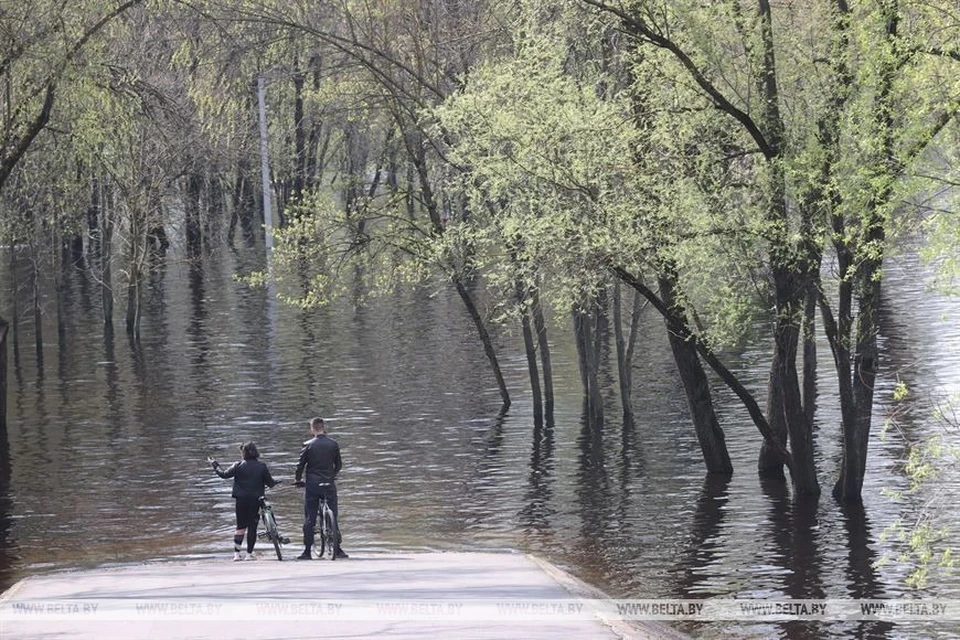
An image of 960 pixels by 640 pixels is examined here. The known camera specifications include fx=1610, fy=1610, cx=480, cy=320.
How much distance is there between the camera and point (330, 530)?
21.5m

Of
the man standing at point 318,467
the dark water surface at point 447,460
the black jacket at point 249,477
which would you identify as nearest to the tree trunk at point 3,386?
the dark water surface at point 447,460

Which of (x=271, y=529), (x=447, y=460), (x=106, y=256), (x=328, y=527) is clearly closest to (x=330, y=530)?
(x=328, y=527)

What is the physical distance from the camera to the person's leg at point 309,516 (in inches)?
832

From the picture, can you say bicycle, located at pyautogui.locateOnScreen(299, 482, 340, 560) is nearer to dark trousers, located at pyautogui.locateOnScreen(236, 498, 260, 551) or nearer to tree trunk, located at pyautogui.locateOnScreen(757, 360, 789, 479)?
dark trousers, located at pyautogui.locateOnScreen(236, 498, 260, 551)

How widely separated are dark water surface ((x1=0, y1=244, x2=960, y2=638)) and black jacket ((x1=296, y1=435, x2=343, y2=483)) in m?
3.90

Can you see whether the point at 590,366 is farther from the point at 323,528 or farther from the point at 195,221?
the point at 195,221

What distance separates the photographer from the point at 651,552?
81.7ft

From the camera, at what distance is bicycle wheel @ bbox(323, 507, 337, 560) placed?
70.1ft

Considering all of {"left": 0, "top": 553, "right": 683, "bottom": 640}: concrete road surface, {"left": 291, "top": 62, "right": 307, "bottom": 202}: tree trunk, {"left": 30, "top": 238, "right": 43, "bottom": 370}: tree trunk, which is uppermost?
{"left": 291, "top": 62, "right": 307, "bottom": 202}: tree trunk

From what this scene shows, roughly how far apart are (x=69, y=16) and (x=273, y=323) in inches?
1216

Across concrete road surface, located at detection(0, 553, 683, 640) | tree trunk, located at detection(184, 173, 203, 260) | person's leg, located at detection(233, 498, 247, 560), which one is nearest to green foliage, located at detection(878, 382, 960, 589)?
concrete road surface, located at detection(0, 553, 683, 640)

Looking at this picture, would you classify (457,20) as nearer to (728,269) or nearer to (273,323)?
(728,269)

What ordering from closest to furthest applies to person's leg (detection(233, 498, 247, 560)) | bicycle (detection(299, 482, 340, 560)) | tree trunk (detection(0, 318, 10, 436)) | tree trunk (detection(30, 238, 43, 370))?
bicycle (detection(299, 482, 340, 560)), person's leg (detection(233, 498, 247, 560)), tree trunk (detection(0, 318, 10, 436)), tree trunk (detection(30, 238, 43, 370))

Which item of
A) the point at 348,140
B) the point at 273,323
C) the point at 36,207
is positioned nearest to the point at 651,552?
the point at 36,207
